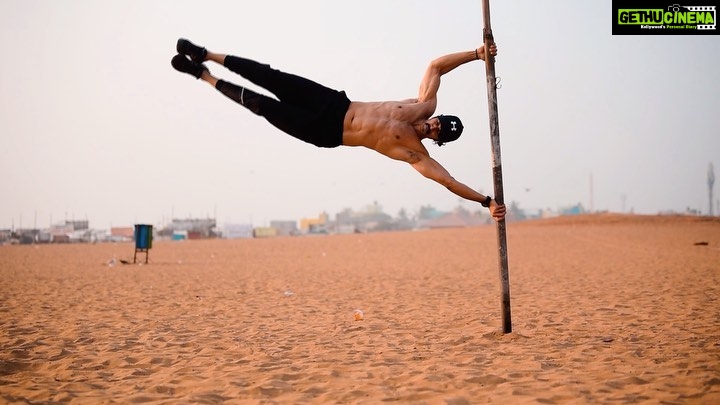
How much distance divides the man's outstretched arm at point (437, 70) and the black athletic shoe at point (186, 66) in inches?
81.3

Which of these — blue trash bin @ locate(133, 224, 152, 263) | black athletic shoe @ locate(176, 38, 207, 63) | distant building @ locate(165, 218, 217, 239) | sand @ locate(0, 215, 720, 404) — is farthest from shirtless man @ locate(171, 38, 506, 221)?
distant building @ locate(165, 218, 217, 239)

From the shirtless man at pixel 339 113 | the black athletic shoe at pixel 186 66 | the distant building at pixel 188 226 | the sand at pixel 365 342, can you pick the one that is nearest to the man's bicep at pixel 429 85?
the shirtless man at pixel 339 113

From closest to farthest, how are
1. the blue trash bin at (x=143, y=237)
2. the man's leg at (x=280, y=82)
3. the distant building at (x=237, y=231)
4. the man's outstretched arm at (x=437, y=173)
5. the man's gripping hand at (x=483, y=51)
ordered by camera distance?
the man's leg at (x=280, y=82) → the man's outstretched arm at (x=437, y=173) → the man's gripping hand at (x=483, y=51) → the blue trash bin at (x=143, y=237) → the distant building at (x=237, y=231)

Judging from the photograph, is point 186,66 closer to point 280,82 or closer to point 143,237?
point 280,82

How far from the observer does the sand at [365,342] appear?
445 centimetres

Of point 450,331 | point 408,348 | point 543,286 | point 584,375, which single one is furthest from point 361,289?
point 584,375

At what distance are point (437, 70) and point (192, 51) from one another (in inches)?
91.0

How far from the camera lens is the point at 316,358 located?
18.5 ft

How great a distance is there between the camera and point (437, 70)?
5609 mm

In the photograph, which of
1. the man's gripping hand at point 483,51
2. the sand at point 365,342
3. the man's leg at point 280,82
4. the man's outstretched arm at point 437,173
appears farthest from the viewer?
the man's gripping hand at point 483,51

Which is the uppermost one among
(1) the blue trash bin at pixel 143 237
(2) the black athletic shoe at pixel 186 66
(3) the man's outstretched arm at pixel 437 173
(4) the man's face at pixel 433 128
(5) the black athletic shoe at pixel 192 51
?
(5) the black athletic shoe at pixel 192 51

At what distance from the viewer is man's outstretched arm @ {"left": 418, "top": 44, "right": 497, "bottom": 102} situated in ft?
18.1

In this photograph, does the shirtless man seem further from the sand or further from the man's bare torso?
the sand

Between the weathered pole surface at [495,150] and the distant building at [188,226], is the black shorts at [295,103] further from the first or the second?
the distant building at [188,226]
